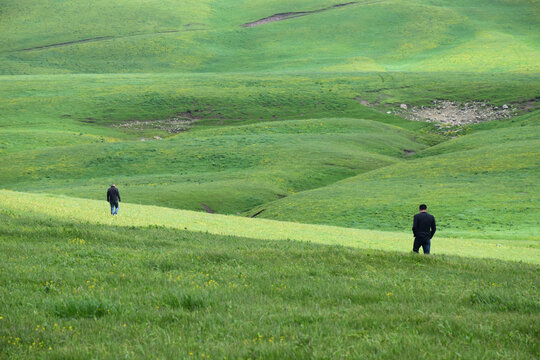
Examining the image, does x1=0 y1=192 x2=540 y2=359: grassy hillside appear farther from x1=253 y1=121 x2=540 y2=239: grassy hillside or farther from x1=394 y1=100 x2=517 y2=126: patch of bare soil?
x1=394 y1=100 x2=517 y2=126: patch of bare soil

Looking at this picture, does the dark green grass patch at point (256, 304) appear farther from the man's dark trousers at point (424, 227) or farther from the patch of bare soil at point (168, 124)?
the patch of bare soil at point (168, 124)

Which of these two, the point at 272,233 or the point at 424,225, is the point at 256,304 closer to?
the point at 424,225

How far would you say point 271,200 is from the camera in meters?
62.8

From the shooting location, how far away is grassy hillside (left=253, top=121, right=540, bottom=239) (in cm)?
4631

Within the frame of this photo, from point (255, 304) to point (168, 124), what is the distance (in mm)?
109093

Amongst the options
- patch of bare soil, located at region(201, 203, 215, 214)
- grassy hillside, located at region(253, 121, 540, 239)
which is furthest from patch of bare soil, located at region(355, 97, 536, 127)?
patch of bare soil, located at region(201, 203, 215, 214)

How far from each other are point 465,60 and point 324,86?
5689 cm

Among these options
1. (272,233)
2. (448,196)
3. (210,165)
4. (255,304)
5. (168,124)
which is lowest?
(448,196)

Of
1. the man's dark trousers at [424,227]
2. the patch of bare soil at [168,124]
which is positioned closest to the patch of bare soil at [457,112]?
the patch of bare soil at [168,124]

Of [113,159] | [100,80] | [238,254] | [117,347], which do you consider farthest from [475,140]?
[100,80]

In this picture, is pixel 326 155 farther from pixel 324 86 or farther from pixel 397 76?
pixel 397 76

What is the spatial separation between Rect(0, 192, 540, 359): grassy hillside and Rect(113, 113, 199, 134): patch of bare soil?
97785 mm

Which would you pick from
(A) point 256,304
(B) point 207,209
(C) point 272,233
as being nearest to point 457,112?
(B) point 207,209

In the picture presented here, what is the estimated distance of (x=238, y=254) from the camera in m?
17.2
